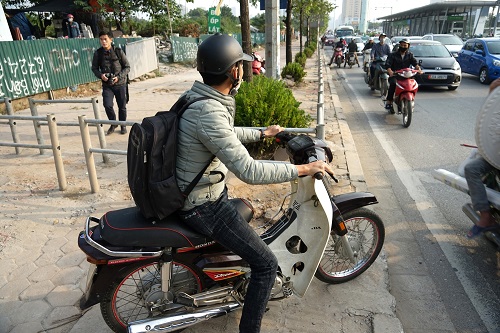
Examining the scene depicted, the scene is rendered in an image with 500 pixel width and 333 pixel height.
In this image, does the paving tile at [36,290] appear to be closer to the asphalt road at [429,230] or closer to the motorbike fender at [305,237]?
the motorbike fender at [305,237]

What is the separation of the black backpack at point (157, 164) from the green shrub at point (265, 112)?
3.39 metres

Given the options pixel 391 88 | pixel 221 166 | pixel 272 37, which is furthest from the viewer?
pixel 272 37

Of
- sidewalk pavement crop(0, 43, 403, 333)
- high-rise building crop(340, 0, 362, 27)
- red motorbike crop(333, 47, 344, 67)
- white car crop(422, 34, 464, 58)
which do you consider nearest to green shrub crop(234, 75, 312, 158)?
sidewalk pavement crop(0, 43, 403, 333)

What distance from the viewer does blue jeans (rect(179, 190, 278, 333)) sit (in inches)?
87.2

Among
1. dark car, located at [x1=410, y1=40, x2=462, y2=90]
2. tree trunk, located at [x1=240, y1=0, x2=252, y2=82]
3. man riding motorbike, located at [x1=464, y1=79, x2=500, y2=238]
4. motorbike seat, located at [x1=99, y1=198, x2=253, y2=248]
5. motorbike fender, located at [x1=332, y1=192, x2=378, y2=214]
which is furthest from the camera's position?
dark car, located at [x1=410, y1=40, x2=462, y2=90]

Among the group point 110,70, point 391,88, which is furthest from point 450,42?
point 110,70

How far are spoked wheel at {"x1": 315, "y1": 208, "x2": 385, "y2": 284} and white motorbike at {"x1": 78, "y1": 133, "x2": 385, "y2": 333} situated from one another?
5cm

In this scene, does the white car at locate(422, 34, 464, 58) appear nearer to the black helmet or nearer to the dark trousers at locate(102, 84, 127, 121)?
the dark trousers at locate(102, 84, 127, 121)

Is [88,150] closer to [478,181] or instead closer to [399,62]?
[478,181]

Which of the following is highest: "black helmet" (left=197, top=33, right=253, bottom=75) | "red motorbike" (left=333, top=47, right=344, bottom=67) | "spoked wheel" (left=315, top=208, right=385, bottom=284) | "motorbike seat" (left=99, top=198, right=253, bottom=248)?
"black helmet" (left=197, top=33, right=253, bottom=75)

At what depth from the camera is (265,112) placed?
5496mm

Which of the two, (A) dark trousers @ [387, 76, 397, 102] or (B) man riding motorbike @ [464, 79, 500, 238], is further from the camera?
(A) dark trousers @ [387, 76, 397, 102]

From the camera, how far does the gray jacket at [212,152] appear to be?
6.45 ft

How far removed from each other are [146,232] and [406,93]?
7.24m
